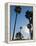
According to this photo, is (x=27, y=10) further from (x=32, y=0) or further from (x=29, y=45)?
(x=29, y=45)

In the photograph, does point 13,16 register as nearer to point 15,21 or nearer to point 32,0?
point 15,21

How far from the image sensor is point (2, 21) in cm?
104

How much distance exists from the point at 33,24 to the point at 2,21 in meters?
0.26

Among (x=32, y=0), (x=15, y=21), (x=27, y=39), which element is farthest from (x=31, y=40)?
(x=32, y=0)

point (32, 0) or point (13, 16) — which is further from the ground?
point (32, 0)

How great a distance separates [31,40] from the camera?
1.06 m

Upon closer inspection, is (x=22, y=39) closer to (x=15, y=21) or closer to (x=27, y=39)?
(x=27, y=39)

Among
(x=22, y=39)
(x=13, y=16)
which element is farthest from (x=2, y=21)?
(x=22, y=39)

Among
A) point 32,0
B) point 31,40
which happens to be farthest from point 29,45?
point 32,0

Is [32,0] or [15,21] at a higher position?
[32,0]

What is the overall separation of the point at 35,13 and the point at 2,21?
0.92 ft

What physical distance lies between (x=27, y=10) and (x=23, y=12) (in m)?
0.04

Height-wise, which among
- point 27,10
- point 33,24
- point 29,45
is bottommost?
point 29,45

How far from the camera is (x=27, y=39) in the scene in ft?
3.44
